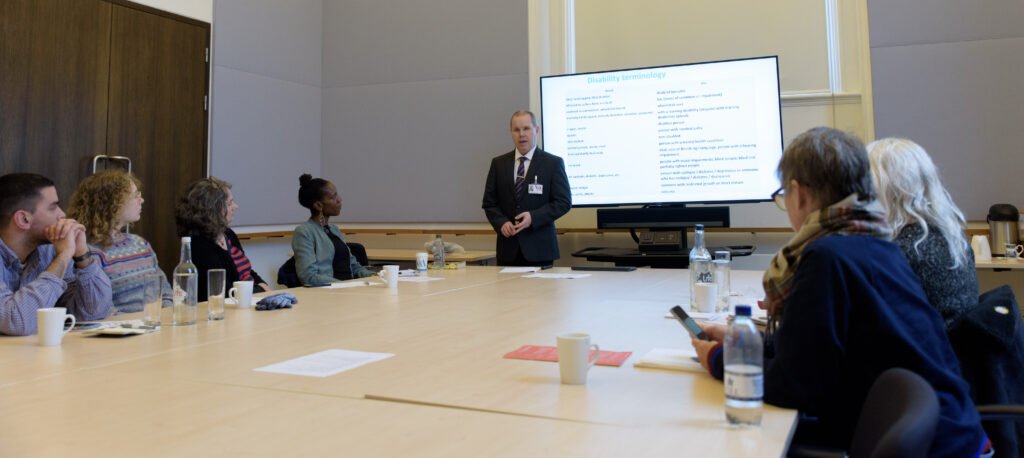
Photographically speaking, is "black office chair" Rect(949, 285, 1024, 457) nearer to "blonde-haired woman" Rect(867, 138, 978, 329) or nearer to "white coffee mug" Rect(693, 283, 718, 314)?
"blonde-haired woman" Rect(867, 138, 978, 329)

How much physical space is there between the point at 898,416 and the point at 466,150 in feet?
15.2

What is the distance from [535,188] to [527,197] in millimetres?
75

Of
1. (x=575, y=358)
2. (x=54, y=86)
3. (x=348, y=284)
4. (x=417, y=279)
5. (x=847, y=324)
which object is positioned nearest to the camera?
(x=847, y=324)

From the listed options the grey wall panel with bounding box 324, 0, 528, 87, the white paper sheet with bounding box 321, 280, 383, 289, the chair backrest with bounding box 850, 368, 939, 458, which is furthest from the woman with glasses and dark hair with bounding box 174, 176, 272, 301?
the grey wall panel with bounding box 324, 0, 528, 87

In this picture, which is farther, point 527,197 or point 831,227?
point 527,197

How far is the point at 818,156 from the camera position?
1.18 metres

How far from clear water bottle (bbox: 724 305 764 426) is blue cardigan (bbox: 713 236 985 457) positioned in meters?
0.12

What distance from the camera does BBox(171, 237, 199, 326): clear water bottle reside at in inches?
69.2

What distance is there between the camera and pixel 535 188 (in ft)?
13.4

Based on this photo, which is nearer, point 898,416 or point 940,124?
point 898,416

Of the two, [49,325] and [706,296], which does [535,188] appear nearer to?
[706,296]

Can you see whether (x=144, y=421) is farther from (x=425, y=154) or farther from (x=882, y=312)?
(x=425, y=154)

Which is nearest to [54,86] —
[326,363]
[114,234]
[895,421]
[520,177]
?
[114,234]

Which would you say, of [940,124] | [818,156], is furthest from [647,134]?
[818,156]
